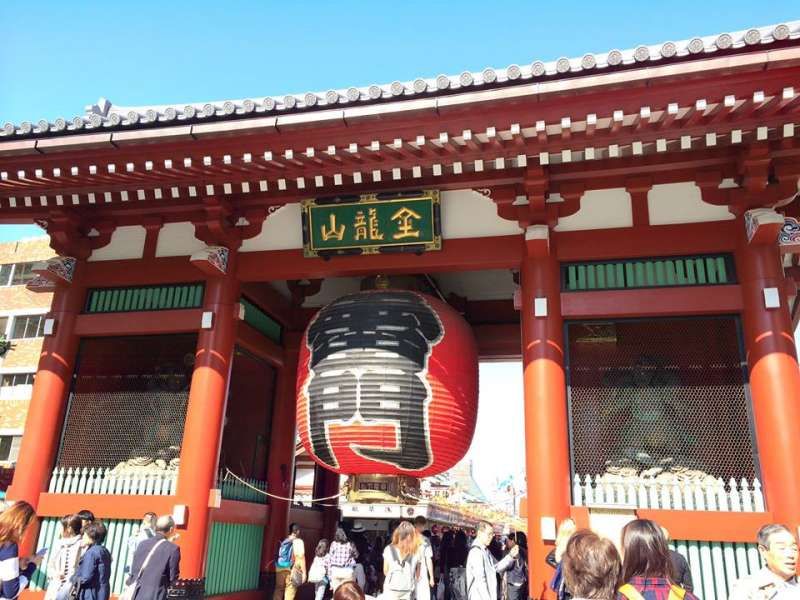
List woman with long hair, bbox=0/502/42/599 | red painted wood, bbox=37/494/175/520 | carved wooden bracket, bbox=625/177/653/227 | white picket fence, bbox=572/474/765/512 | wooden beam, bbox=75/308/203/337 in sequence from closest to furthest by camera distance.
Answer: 1. woman with long hair, bbox=0/502/42/599
2. white picket fence, bbox=572/474/765/512
3. carved wooden bracket, bbox=625/177/653/227
4. red painted wood, bbox=37/494/175/520
5. wooden beam, bbox=75/308/203/337

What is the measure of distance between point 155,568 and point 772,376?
571cm

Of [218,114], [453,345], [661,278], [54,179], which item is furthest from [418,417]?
[54,179]

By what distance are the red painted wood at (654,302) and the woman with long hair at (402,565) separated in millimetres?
2945

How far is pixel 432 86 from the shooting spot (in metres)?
6.03

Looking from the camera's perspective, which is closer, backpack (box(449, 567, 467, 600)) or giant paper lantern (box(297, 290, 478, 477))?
giant paper lantern (box(297, 290, 478, 477))

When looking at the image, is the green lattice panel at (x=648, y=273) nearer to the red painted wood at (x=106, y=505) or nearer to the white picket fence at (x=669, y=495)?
the white picket fence at (x=669, y=495)

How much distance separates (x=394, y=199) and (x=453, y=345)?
6.09 ft

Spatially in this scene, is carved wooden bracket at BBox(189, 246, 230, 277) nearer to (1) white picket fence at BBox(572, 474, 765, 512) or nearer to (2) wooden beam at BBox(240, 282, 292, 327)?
(2) wooden beam at BBox(240, 282, 292, 327)

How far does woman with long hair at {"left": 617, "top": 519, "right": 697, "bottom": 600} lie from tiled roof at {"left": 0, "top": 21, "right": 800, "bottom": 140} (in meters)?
4.43

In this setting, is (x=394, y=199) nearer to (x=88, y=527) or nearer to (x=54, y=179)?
(x=54, y=179)

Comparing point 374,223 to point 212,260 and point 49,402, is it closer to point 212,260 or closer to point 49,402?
point 212,260

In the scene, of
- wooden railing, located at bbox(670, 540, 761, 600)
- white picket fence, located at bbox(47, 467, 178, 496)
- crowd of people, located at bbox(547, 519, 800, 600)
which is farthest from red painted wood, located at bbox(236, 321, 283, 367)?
crowd of people, located at bbox(547, 519, 800, 600)

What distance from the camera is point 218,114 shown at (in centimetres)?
649

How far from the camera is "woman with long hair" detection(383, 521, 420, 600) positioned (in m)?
5.39
